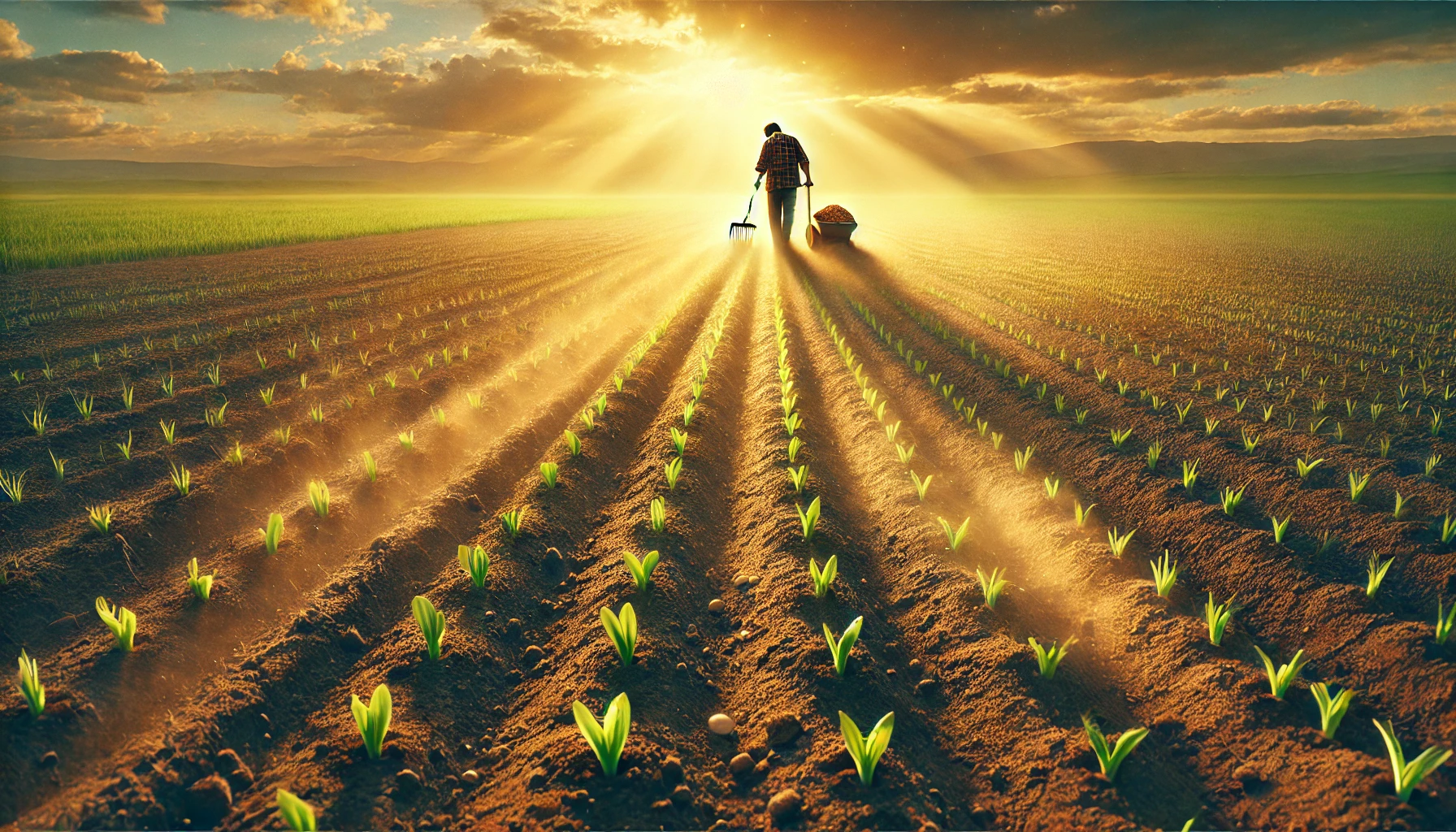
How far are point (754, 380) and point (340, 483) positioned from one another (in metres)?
4.33

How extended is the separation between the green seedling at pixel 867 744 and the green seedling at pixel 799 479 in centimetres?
227

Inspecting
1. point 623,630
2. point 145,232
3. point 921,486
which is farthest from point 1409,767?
point 145,232

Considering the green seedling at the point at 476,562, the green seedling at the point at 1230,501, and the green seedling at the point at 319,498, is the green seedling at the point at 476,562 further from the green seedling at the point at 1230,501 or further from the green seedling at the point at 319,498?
the green seedling at the point at 1230,501

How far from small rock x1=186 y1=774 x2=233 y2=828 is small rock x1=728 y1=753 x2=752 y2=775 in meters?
1.70

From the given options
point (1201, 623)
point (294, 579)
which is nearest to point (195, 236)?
point (294, 579)

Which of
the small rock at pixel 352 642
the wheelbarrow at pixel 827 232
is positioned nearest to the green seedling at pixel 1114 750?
the small rock at pixel 352 642

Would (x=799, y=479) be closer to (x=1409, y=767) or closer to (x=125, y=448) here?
(x=1409, y=767)

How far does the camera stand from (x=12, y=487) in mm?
4129

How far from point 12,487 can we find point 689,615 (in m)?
4.26

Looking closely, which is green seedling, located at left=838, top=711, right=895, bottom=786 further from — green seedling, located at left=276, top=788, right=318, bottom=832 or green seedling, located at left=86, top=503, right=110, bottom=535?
green seedling, located at left=86, top=503, right=110, bottom=535

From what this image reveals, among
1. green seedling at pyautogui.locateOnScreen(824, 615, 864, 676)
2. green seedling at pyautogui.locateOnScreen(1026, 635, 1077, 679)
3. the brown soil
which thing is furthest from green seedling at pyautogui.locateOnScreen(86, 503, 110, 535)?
green seedling at pyautogui.locateOnScreen(1026, 635, 1077, 679)

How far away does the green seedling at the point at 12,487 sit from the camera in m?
4.08

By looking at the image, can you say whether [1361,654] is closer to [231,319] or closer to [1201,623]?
[1201,623]

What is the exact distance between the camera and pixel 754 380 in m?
7.71
